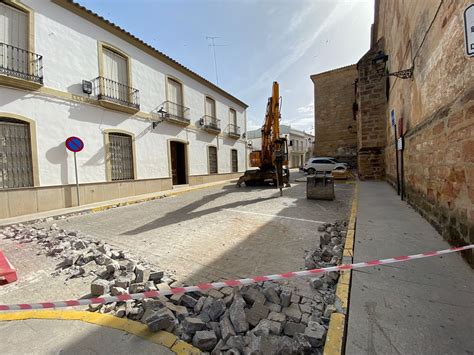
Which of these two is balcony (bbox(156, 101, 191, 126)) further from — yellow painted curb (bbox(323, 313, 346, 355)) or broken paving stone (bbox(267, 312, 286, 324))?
yellow painted curb (bbox(323, 313, 346, 355))

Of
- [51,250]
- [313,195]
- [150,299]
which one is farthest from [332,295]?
[313,195]

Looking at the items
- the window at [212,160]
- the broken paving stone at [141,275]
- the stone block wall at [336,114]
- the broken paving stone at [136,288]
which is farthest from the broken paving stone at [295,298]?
the stone block wall at [336,114]

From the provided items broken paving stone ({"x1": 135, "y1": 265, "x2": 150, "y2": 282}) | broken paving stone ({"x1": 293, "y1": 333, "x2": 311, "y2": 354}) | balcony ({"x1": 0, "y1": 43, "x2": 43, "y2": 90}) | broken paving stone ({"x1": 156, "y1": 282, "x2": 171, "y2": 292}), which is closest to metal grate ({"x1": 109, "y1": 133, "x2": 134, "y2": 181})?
balcony ({"x1": 0, "y1": 43, "x2": 43, "y2": 90})

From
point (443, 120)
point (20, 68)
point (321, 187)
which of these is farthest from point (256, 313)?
point (20, 68)

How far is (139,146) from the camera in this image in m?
10.3

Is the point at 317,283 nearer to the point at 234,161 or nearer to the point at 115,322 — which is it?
the point at 115,322

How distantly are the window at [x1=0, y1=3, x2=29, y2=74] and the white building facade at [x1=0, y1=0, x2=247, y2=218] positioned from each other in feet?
0.08

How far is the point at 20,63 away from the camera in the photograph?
6.67m

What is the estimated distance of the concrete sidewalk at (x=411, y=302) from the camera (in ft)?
4.84

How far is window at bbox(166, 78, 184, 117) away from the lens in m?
12.2

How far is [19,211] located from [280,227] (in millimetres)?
7829

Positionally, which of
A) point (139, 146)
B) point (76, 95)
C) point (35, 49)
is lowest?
point (139, 146)

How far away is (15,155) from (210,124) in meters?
10.4

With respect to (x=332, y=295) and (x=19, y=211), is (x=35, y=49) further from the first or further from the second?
(x=332, y=295)
